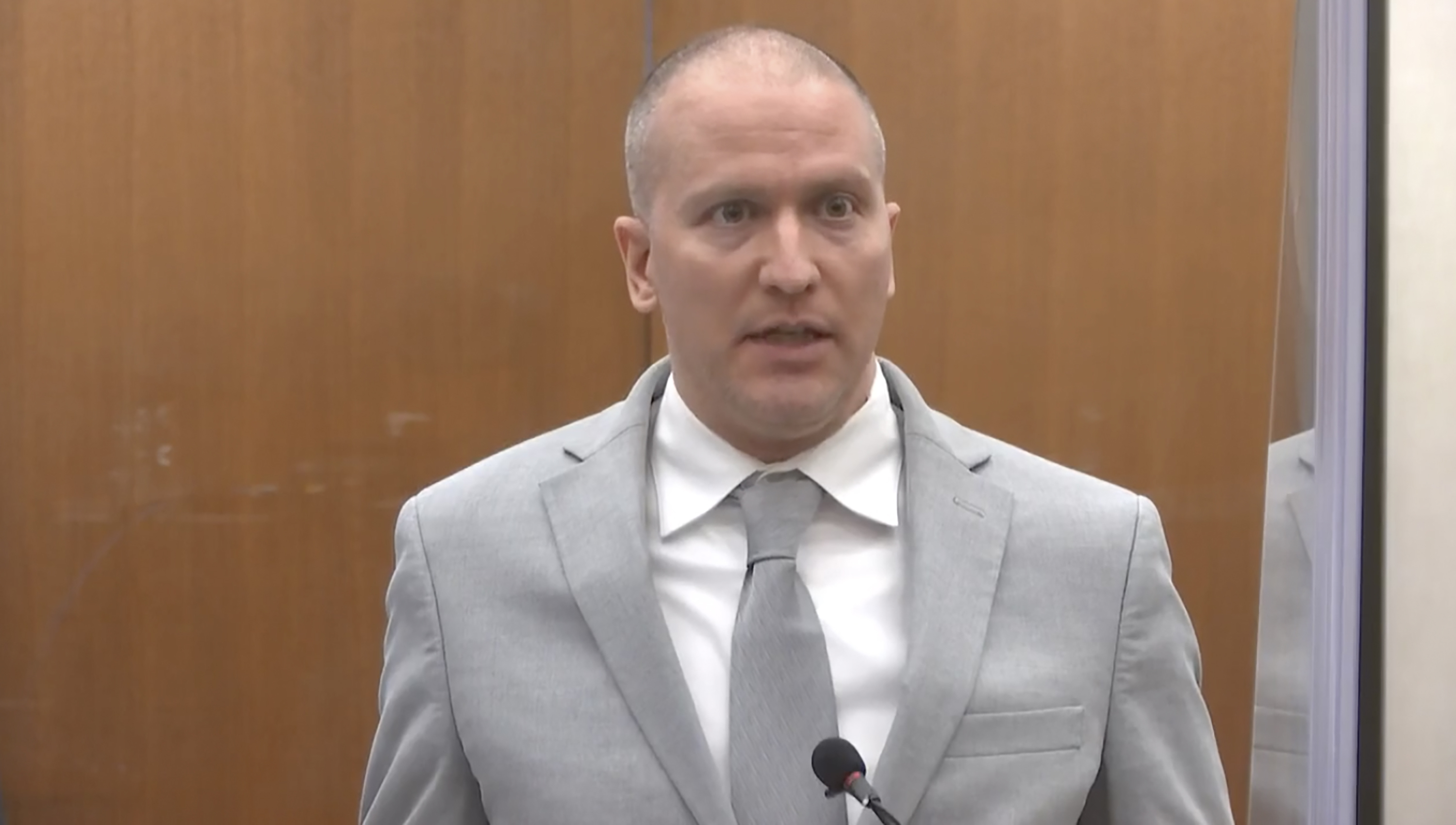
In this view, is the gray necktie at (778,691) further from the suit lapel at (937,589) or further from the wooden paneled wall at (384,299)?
the wooden paneled wall at (384,299)

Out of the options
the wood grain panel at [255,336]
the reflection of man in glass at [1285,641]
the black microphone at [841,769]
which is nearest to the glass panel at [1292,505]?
the reflection of man in glass at [1285,641]

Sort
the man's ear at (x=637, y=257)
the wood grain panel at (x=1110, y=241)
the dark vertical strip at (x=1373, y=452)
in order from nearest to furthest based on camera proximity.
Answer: the man's ear at (x=637, y=257) → the dark vertical strip at (x=1373, y=452) → the wood grain panel at (x=1110, y=241)

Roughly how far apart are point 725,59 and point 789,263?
201mm

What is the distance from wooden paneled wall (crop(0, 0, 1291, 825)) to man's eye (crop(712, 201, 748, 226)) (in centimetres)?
110

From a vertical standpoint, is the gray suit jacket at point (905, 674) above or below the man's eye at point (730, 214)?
below

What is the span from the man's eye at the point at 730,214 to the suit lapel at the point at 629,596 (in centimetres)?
22

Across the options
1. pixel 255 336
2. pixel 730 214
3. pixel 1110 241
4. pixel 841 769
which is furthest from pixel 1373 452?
pixel 255 336

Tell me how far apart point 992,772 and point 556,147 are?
1.45m

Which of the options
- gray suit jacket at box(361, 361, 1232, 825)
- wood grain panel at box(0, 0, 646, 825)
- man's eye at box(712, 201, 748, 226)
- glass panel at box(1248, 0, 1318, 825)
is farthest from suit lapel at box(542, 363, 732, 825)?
glass panel at box(1248, 0, 1318, 825)

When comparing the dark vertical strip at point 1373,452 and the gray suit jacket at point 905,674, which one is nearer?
the gray suit jacket at point 905,674

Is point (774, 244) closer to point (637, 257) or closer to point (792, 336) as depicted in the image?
point (792, 336)

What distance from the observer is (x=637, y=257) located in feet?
4.40

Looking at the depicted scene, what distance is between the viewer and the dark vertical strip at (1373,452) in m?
2.13

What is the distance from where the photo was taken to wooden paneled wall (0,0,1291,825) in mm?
2170
